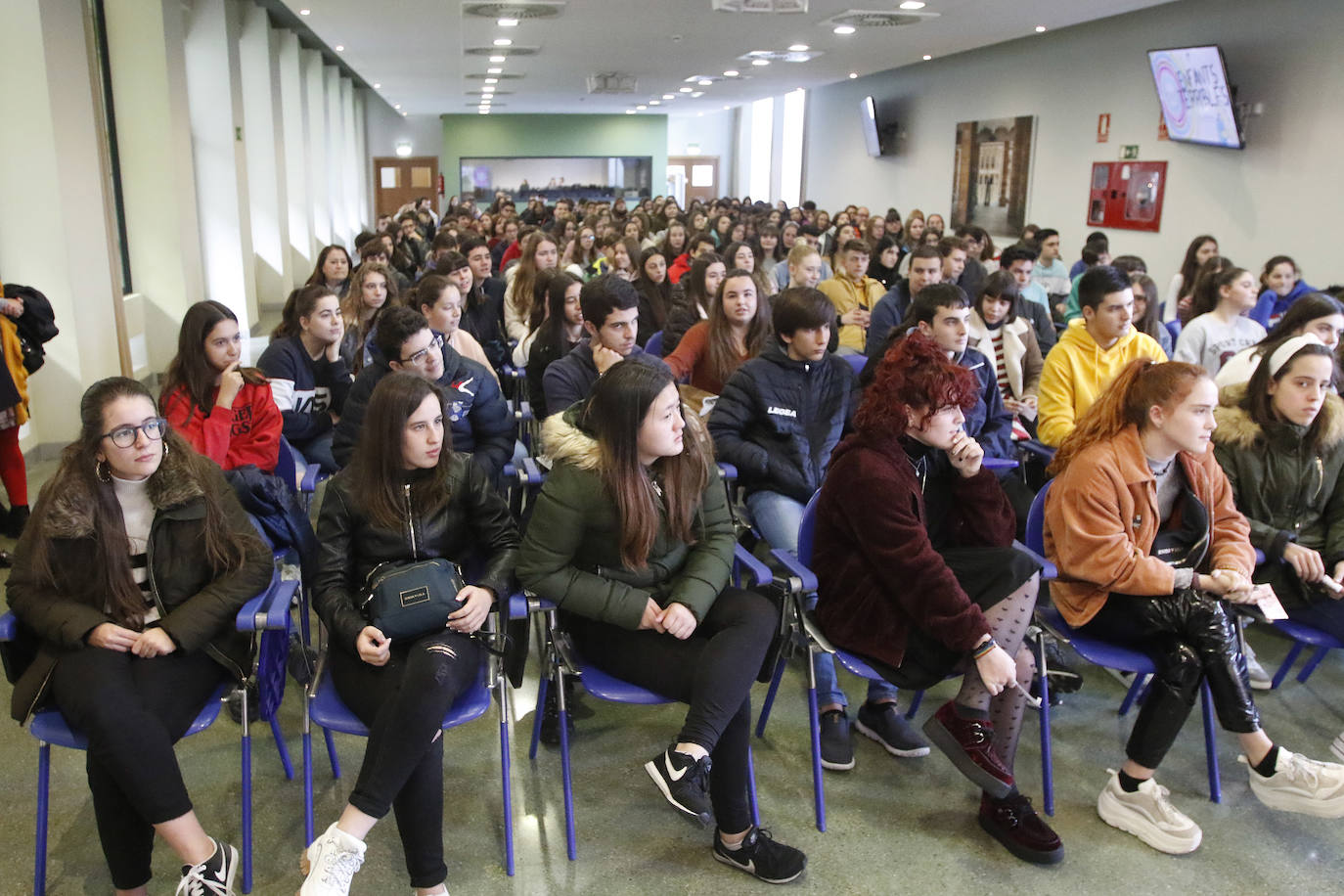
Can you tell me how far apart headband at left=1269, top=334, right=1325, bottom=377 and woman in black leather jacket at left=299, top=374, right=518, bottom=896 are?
7.61 ft

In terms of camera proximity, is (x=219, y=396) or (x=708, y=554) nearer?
(x=708, y=554)

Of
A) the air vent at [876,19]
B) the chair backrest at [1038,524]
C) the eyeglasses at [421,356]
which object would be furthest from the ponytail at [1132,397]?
the air vent at [876,19]

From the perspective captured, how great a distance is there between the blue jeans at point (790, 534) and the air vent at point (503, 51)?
10156 millimetres

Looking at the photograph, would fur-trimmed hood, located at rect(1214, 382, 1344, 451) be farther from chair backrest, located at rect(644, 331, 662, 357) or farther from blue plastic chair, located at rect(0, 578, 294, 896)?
blue plastic chair, located at rect(0, 578, 294, 896)

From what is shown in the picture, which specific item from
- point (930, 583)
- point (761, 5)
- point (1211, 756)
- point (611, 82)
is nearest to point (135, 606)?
point (930, 583)

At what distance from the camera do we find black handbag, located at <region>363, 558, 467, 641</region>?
235 cm

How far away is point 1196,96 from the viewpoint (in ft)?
28.7

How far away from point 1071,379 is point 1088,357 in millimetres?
128

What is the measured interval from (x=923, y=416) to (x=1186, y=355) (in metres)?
2.96

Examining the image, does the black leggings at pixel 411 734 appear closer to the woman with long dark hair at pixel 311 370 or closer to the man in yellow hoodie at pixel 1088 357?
the woman with long dark hair at pixel 311 370

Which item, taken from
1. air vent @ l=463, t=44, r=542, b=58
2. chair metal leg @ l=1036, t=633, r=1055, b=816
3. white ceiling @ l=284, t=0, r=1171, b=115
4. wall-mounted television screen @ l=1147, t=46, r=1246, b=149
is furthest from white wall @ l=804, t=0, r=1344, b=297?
chair metal leg @ l=1036, t=633, r=1055, b=816

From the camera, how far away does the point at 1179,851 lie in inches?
98.3

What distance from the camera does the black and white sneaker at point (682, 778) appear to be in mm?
2240

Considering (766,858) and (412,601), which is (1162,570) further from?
(412,601)
